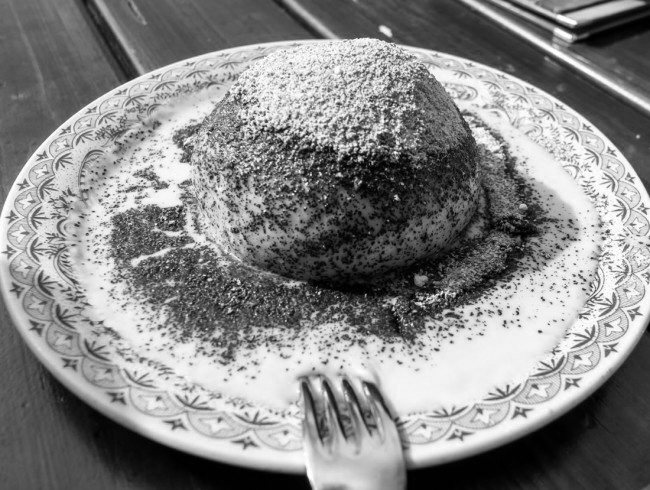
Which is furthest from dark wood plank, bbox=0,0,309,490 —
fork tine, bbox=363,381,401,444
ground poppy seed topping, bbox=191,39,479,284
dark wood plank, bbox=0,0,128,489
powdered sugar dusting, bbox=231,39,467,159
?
powdered sugar dusting, bbox=231,39,467,159

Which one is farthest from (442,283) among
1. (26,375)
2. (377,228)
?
(26,375)

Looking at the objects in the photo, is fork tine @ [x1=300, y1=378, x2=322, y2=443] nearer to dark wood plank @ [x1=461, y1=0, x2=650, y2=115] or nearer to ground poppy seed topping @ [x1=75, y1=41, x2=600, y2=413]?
ground poppy seed topping @ [x1=75, y1=41, x2=600, y2=413]

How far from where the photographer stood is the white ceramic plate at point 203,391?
678 mm

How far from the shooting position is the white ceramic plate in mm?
678

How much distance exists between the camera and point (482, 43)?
72.2 inches

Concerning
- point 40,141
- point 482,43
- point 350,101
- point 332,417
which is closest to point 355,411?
point 332,417

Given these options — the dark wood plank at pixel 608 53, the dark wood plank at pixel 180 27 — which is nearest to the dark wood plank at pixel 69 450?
the dark wood plank at pixel 180 27

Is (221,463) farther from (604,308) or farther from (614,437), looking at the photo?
(604,308)

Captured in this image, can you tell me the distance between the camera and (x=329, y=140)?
91 cm

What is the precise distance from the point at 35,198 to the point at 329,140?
574 millimetres

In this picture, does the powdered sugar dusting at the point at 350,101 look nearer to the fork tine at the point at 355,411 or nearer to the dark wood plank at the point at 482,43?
the fork tine at the point at 355,411

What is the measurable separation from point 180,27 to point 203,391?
4.77ft

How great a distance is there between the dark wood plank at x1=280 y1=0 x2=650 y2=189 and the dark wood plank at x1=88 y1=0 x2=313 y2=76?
0.40 feet

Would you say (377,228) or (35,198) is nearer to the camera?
(377,228)
